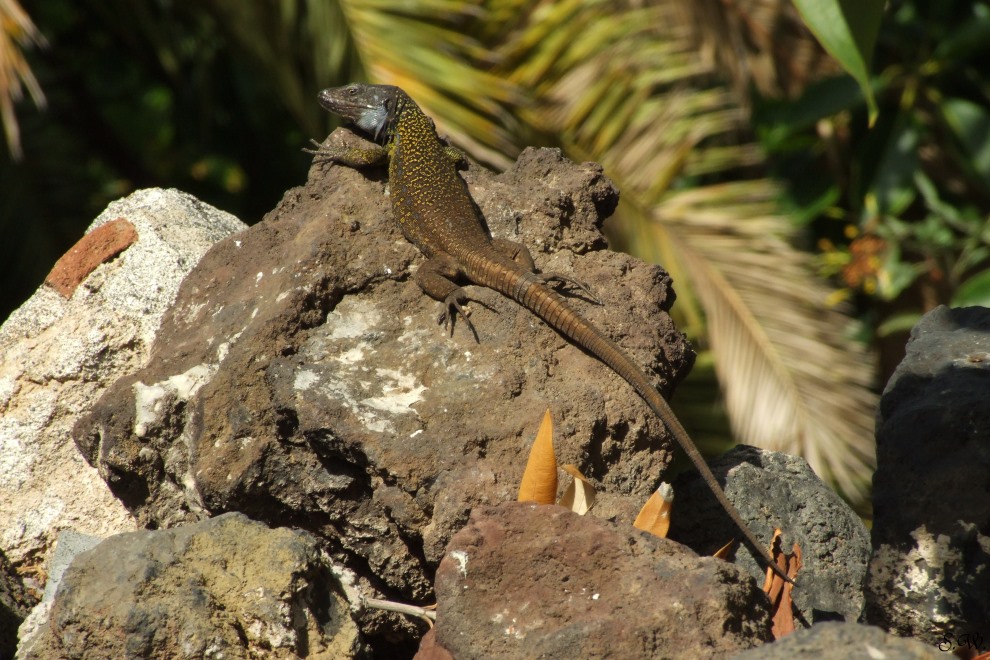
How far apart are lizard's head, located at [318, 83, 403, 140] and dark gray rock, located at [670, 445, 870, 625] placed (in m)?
2.54

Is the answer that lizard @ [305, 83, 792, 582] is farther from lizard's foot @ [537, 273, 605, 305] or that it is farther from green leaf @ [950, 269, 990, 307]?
green leaf @ [950, 269, 990, 307]

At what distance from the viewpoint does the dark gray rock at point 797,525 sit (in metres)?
3.23

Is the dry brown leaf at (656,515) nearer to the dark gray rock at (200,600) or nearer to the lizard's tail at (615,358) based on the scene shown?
the lizard's tail at (615,358)

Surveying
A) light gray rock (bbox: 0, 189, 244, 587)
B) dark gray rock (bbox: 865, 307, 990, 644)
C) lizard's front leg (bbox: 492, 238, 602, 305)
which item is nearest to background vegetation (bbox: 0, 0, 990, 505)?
lizard's front leg (bbox: 492, 238, 602, 305)

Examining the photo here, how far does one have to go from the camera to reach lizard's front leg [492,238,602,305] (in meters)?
3.56

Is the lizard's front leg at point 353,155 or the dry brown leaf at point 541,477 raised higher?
the lizard's front leg at point 353,155

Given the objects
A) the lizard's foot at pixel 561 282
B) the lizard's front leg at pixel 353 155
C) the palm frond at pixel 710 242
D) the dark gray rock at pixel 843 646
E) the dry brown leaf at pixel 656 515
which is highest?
the lizard's front leg at pixel 353 155

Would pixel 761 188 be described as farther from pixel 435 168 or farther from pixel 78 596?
pixel 78 596

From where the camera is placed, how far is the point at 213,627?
8.75 ft

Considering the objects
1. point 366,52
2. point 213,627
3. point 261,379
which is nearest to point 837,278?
point 366,52

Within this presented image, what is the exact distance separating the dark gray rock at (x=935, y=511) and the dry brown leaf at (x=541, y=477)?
3.22 ft

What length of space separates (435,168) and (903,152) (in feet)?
14.1

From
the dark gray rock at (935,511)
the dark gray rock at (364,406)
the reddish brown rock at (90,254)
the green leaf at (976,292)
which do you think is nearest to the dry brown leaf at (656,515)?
the dark gray rock at (364,406)

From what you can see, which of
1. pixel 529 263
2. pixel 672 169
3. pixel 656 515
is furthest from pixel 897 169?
pixel 656 515
